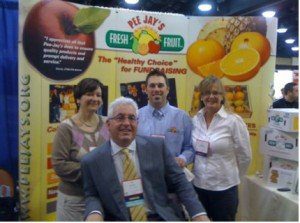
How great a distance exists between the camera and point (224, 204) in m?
2.47

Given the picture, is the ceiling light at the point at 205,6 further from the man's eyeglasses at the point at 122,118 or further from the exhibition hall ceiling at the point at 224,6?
the man's eyeglasses at the point at 122,118

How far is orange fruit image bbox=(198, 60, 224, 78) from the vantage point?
3.67m

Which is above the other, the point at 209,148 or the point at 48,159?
the point at 209,148

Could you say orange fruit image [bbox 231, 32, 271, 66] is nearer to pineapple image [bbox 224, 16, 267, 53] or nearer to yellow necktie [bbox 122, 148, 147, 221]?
pineapple image [bbox 224, 16, 267, 53]

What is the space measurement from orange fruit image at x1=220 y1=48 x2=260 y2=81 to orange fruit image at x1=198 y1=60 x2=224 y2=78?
0.12 feet

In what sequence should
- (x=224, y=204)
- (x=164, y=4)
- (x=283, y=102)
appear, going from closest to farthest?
(x=224, y=204) → (x=283, y=102) → (x=164, y=4)

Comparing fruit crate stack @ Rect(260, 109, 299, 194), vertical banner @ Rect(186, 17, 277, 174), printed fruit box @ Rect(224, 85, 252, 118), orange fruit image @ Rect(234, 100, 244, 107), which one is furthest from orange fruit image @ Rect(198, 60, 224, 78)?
fruit crate stack @ Rect(260, 109, 299, 194)

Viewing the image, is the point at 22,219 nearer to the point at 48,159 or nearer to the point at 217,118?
the point at 48,159

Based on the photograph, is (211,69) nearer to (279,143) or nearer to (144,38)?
(144,38)

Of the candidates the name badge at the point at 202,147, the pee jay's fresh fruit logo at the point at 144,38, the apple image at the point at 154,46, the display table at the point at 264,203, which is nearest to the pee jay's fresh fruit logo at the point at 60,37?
the pee jay's fresh fruit logo at the point at 144,38

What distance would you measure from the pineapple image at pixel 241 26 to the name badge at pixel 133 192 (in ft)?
6.93

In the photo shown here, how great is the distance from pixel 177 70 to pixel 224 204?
5.00 ft

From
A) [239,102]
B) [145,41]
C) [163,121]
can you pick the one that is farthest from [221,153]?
[145,41]

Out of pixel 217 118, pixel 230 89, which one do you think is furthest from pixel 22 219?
pixel 230 89
